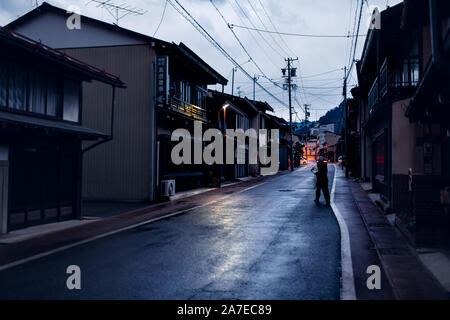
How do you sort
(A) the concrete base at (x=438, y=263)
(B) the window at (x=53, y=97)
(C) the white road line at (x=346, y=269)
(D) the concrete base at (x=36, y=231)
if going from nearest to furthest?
(C) the white road line at (x=346, y=269) < (A) the concrete base at (x=438, y=263) < (D) the concrete base at (x=36, y=231) < (B) the window at (x=53, y=97)

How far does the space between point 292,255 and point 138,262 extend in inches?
113

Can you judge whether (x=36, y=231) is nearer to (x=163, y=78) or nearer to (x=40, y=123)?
(x=40, y=123)

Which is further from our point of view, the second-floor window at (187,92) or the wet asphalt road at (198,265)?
the second-floor window at (187,92)

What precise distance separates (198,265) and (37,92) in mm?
8284

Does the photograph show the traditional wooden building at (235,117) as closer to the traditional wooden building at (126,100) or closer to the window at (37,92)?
the traditional wooden building at (126,100)

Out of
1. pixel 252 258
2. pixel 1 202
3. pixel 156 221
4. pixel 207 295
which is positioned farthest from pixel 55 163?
pixel 207 295

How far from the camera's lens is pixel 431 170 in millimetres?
10055

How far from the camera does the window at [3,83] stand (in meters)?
10.2

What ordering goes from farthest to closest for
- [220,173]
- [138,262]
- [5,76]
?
[220,173]
[5,76]
[138,262]

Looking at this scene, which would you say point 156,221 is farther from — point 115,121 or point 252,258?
point 115,121

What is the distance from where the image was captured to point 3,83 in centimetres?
1030

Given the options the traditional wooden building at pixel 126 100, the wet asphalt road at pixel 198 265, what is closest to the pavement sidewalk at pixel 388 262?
the wet asphalt road at pixel 198 265

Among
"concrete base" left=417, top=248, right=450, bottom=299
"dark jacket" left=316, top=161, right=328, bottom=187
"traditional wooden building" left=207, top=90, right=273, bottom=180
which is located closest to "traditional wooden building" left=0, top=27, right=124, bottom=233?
"dark jacket" left=316, top=161, right=328, bottom=187

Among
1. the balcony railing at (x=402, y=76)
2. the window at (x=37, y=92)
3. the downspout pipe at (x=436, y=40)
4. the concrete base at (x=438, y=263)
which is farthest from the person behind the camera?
the balcony railing at (x=402, y=76)
